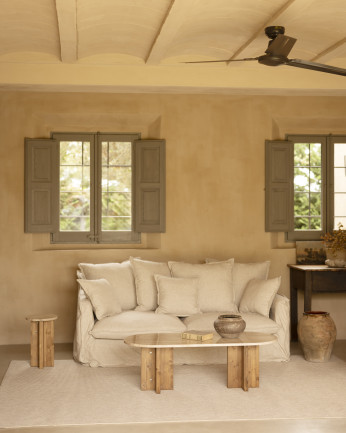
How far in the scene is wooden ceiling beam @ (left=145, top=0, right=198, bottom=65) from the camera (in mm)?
5114

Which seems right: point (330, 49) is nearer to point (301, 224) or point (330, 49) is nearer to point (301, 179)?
point (301, 179)

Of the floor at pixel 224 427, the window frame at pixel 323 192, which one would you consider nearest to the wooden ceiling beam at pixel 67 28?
the window frame at pixel 323 192

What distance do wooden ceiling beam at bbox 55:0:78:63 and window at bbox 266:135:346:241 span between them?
2498 millimetres

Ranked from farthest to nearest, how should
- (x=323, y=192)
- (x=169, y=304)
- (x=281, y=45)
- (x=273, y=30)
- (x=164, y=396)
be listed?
(x=323, y=192)
(x=169, y=304)
(x=273, y=30)
(x=164, y=396)
(x=281, y=45)

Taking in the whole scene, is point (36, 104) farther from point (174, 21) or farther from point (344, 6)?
point (344, 6)

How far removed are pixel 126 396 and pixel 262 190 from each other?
3.34 metres

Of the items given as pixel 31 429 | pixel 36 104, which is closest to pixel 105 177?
pixel 36 104

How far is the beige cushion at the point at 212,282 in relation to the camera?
22.0 ft

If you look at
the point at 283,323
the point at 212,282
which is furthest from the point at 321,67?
the point at 212,282

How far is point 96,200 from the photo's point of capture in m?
7.54

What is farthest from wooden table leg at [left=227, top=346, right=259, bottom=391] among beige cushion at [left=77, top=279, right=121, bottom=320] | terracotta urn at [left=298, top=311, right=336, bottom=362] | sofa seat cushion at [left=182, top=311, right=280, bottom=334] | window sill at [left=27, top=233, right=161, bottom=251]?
window sill at [left=27, top=233, right=161, bottom=251]

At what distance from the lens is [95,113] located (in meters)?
7.47

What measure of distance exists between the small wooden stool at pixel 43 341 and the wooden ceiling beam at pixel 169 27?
2.78 meters

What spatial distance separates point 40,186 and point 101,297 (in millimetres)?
1754
